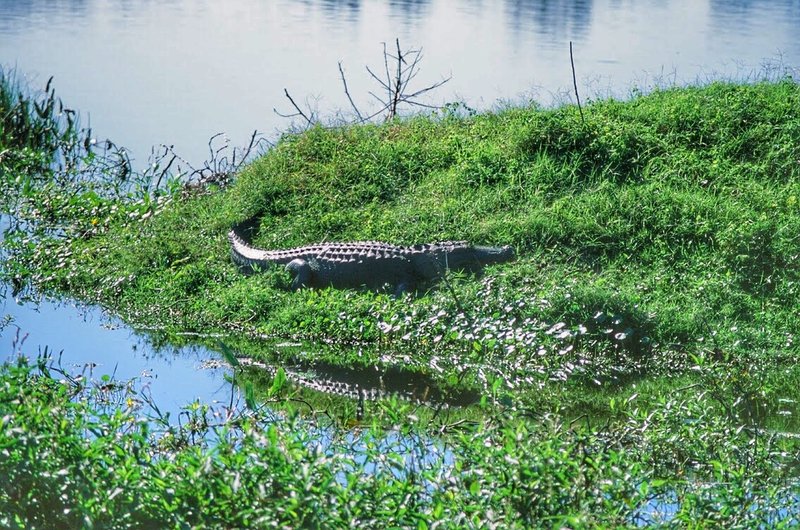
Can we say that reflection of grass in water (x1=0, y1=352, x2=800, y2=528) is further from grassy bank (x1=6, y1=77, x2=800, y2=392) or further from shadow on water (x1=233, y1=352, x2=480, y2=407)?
grassy bank (x1=6, y1=77, x2=800, y2=392)

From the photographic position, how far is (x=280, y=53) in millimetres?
18141

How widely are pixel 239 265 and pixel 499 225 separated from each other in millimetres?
1988

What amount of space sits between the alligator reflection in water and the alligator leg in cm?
106

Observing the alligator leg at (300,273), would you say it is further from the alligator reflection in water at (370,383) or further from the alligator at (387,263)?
the alligator reflection in water at (370,383)

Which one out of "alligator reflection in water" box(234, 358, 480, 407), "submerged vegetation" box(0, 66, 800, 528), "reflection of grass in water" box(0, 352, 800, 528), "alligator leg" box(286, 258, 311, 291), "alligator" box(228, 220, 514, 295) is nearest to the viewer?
"reflection of grass in water" box(0, 352, 800, 528)

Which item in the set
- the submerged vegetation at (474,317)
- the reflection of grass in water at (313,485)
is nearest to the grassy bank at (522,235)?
the submerged vegetation at (474,317)

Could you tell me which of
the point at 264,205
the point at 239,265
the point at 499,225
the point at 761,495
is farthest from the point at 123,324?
the point at 761,495

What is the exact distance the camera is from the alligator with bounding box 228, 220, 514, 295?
7.94 m

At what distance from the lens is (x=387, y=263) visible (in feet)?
26.0

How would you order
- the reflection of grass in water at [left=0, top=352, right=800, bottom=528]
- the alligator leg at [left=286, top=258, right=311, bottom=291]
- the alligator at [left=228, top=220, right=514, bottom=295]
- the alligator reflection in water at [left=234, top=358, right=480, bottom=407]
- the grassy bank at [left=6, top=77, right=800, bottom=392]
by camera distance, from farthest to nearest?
the alligator leg at [left=286, top=258, right=311, bottom=291], the alligator at [left=228, top=220, right=514, bottom=295], the grassy bank at [left=6, top=77, right=800, bottom=392], the alligator reflection in water at [left=234, top=358, right=480, bottom=407], the reflection of grass in water at [left=0, top=352, right=800, bottom=528]

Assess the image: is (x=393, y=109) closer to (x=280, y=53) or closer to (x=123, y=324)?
(x=123, y=324)

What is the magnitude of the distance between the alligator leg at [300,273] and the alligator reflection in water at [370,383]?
1.06 meters

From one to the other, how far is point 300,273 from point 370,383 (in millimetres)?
1558

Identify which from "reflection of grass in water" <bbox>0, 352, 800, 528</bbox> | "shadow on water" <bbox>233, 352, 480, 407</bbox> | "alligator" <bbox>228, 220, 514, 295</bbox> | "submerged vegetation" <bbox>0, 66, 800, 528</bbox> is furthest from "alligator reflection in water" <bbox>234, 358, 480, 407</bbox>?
"reflection of grass in water" <bbox>0, 352, 800, 528</bbox>
